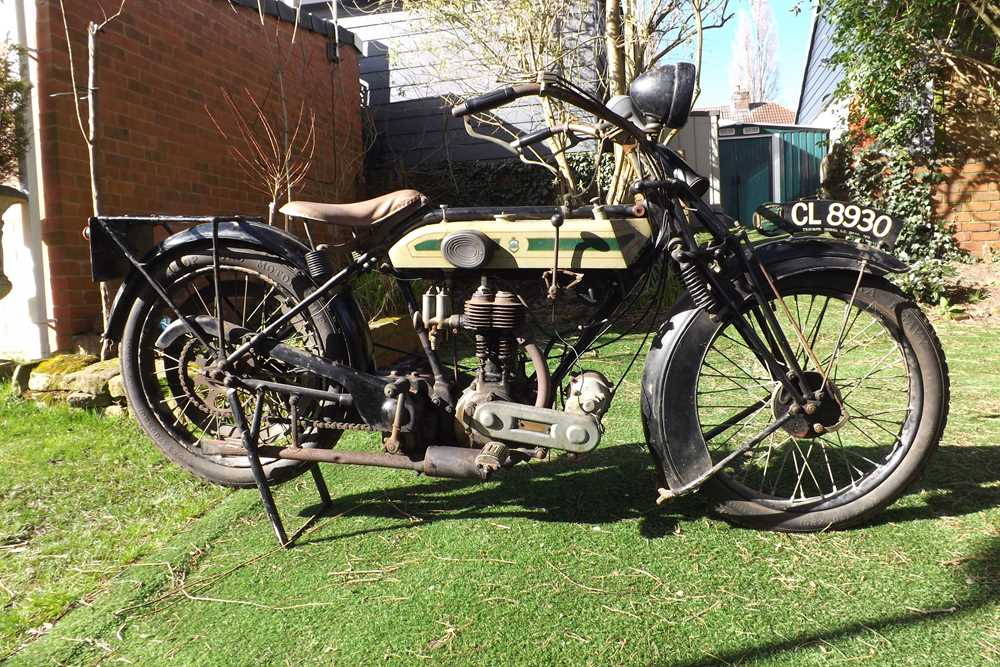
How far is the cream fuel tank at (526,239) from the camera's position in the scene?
2.09m

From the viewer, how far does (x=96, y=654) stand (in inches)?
67.6

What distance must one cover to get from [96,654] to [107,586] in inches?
15.0

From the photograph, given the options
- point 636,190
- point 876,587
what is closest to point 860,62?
point 636,190

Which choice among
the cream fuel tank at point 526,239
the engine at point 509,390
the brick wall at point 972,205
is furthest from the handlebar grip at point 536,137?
the brick wall at point 972,205

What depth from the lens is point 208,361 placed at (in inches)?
97.5

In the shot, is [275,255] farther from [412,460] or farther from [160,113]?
[160,113]

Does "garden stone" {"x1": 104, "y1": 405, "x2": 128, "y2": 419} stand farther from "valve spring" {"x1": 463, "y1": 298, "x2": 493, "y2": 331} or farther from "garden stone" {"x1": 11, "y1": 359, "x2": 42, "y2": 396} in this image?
"valve spring" {"x1": 463, "y1": 298, "x2": 493, "y2": 331}

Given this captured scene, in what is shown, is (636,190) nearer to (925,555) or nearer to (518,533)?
(518,533)

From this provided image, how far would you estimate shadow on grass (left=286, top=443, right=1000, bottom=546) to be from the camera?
7.55ft

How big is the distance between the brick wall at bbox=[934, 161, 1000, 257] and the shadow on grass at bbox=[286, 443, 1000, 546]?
546 cm

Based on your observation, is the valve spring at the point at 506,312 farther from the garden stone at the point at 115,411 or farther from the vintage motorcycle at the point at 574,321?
the garden stone at the point at 115,411

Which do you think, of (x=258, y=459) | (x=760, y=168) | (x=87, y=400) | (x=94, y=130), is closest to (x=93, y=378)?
(x=87, y=400)

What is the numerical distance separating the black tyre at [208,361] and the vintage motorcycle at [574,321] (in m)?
0.02

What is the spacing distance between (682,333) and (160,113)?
4.84 meters
